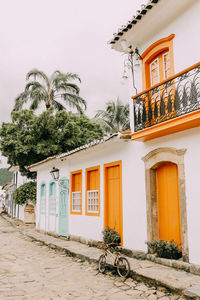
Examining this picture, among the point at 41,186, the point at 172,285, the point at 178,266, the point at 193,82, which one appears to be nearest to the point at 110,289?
the point at 172,285

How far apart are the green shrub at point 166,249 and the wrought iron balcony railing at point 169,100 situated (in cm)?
284

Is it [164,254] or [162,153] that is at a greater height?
[162,153]

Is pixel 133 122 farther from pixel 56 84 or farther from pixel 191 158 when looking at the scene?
pixel 56 84

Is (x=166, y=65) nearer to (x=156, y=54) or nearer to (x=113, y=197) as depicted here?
(x=156, y=54)

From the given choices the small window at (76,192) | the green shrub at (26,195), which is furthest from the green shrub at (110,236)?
the green shrub at (26,195)

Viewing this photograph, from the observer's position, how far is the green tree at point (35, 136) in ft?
56.1

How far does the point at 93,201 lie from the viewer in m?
10.1

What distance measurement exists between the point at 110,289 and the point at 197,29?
5999mm

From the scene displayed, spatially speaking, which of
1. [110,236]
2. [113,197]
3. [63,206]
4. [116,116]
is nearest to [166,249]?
[110,236]

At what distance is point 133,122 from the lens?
8.12 meters

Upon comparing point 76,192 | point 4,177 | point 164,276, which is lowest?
point 164,276

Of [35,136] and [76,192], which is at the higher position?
[35,136]

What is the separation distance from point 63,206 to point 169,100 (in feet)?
23.6

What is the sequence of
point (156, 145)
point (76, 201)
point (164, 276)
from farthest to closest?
point (76, 201) < point (156, 145) < point (164, 276)
